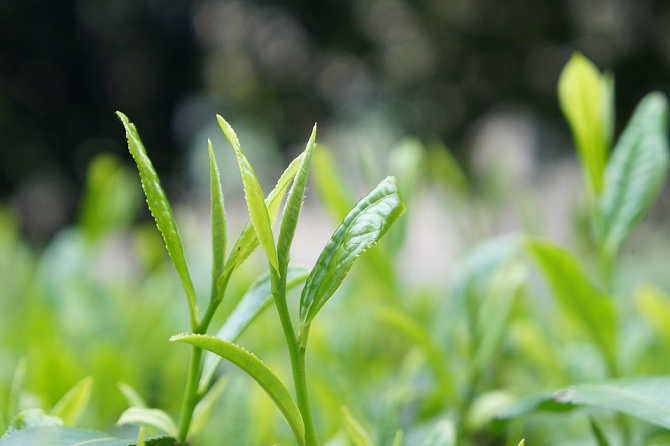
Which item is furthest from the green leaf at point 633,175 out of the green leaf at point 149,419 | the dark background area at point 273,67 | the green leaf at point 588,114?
the dark background area at point 273,67

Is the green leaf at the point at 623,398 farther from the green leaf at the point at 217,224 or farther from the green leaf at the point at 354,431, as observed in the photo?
the green leaf at the point at 217,224

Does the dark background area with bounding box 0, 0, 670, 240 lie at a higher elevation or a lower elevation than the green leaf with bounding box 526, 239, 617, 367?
higher

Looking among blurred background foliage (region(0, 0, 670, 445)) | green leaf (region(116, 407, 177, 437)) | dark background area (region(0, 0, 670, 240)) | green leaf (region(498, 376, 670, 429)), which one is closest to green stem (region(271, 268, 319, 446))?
green leaf (region(116, 407, 177, 437))

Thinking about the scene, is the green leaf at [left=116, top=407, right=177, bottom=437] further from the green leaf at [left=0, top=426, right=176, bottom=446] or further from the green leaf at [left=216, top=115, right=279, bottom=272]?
the green leaf at [left=216, top=115, right=279, bottom=272]

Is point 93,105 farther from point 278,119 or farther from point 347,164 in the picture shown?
point 347,164

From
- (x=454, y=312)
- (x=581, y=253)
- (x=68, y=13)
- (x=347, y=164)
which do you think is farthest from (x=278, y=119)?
(x=454, y=312)

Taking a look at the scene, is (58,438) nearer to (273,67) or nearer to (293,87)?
(293,87)

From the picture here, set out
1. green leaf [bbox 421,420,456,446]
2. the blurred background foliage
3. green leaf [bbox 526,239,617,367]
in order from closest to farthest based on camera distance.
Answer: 1. green leaf [bbox 421,420,456,446]
2. green leaf [bbox 526,239,617,367]
3. the blurred background foliage
